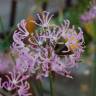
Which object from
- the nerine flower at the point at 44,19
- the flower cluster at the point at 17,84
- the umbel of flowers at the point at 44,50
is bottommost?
the flower cluster at the point at 17,84

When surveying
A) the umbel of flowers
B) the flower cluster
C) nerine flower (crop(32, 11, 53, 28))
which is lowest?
the flower cluster

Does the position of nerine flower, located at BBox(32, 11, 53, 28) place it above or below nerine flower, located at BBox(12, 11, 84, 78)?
above

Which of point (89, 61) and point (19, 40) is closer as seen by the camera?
point (19, 40)

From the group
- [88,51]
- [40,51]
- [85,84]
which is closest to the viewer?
[40,51]

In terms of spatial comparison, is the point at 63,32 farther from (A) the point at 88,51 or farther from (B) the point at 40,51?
(A) the point at 88,51

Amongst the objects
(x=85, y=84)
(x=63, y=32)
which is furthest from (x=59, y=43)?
(x=85, y=84)

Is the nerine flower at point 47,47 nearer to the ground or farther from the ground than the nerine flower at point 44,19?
nearer to the ground

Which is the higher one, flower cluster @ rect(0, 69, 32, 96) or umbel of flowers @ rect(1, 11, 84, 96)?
umbel of flowers @ rect(1, 11, 84, 96)
